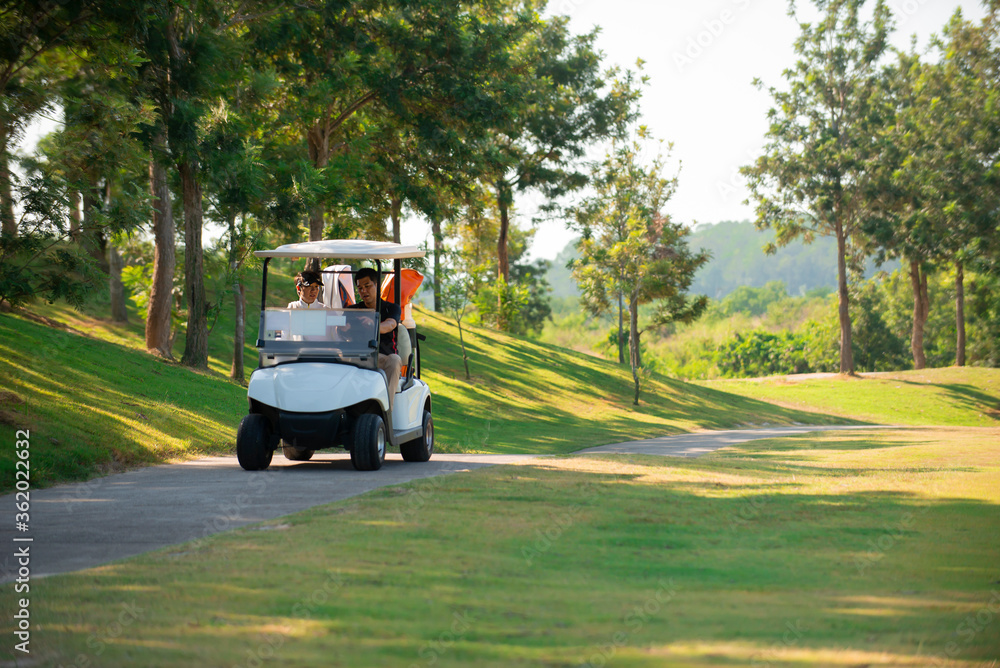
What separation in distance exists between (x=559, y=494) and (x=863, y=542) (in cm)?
272

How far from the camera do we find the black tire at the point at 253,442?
9422 mm

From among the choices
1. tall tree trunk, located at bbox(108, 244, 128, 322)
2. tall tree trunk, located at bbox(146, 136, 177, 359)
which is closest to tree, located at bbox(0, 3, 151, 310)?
tall tree trunk, located at bbox(146, 136, 177, 359)

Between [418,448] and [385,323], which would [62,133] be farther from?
[418,448]

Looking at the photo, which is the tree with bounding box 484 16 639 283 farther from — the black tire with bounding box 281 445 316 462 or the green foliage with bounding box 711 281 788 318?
the green foliage with bounding box 711 281 788 318

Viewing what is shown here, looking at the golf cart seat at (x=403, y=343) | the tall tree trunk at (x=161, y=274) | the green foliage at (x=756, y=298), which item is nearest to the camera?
the golf cart seat at (x=403, y=343)

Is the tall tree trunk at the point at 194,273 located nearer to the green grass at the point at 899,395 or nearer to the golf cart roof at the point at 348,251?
the golf cart roof at the point at 348,251

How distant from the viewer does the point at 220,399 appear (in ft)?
54.0

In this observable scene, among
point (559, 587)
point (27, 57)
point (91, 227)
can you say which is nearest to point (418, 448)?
point (91, 227)

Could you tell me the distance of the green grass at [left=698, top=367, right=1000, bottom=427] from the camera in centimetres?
3931

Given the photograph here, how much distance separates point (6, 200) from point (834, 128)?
45.6 m

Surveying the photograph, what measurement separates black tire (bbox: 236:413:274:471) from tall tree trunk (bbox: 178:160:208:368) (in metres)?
11.0

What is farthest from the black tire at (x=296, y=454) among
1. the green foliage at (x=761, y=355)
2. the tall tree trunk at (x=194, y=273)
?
the green foliage at (x=761, y=355)

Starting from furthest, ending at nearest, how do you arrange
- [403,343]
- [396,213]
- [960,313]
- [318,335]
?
[960,313], [396,213], [403,343], [318,335]

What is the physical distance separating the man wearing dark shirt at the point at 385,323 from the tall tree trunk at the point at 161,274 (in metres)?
12.1
